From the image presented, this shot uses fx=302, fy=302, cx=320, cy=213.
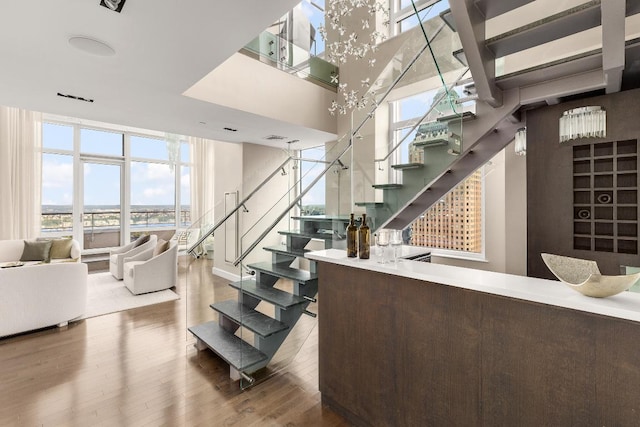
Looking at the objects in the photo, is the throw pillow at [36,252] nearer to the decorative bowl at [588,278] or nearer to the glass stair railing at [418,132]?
the glass stair railing at [418,132]

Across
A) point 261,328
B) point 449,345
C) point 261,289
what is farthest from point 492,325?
point 261,289

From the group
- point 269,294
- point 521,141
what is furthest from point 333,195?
point 521,141

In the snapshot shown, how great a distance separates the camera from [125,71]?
116 inches

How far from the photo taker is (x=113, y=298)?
15.2 ft

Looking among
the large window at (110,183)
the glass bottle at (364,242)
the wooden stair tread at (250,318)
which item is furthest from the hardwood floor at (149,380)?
the large window at (110,183)

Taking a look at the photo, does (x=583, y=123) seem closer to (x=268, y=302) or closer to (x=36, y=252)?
(x=268, y=302)

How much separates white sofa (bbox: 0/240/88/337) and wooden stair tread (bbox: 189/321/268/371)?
174 cm

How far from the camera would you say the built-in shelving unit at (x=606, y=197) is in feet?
7.76

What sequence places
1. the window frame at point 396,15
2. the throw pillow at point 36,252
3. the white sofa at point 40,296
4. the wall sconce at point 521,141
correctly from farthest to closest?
the window frame at point 396,15
the throw pillow at point 36,252
the white sofa at point 40,296
the wall sconce at point 521,141

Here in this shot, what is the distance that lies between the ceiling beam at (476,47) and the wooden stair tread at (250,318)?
2536 millimetres

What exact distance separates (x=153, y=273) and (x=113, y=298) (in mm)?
630

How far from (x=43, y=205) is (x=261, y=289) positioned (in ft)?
22.3

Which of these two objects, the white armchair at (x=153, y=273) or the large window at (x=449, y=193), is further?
the white armchair at (x=153, y=273)

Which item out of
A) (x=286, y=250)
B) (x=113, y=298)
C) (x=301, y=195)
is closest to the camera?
(x=286, y=250)
